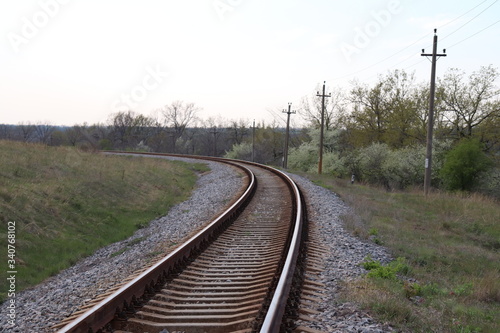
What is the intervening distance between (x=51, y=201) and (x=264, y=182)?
29.5ft

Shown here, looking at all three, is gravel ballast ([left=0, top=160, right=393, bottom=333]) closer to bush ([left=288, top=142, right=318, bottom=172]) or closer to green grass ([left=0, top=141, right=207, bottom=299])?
green grass ([left=0, top=141, right=207, bottom=299])

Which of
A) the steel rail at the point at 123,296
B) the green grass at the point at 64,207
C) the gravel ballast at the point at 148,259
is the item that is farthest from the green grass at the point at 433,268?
the green grass at the point at 64,207

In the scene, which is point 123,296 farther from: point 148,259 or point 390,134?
point 390,134

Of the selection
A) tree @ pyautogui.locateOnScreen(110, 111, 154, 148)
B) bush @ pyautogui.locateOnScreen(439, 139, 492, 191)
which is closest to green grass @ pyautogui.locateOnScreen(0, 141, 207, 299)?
bush @ pyautogui.locateOnScreen(439, 139, 492, 191)

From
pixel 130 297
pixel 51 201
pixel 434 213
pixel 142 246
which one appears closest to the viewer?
pixel 130 297

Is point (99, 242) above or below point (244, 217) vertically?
below

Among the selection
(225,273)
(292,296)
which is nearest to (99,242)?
(225,273)

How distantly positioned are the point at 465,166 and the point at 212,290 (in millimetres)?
26069

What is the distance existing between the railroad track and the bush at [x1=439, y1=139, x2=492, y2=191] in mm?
21990

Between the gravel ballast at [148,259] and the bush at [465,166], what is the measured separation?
1744cm

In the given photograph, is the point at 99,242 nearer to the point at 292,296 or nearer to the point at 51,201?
the point at 51,201

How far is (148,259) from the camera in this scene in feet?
23.6

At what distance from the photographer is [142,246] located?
8703 mm

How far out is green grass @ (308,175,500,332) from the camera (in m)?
4.67
